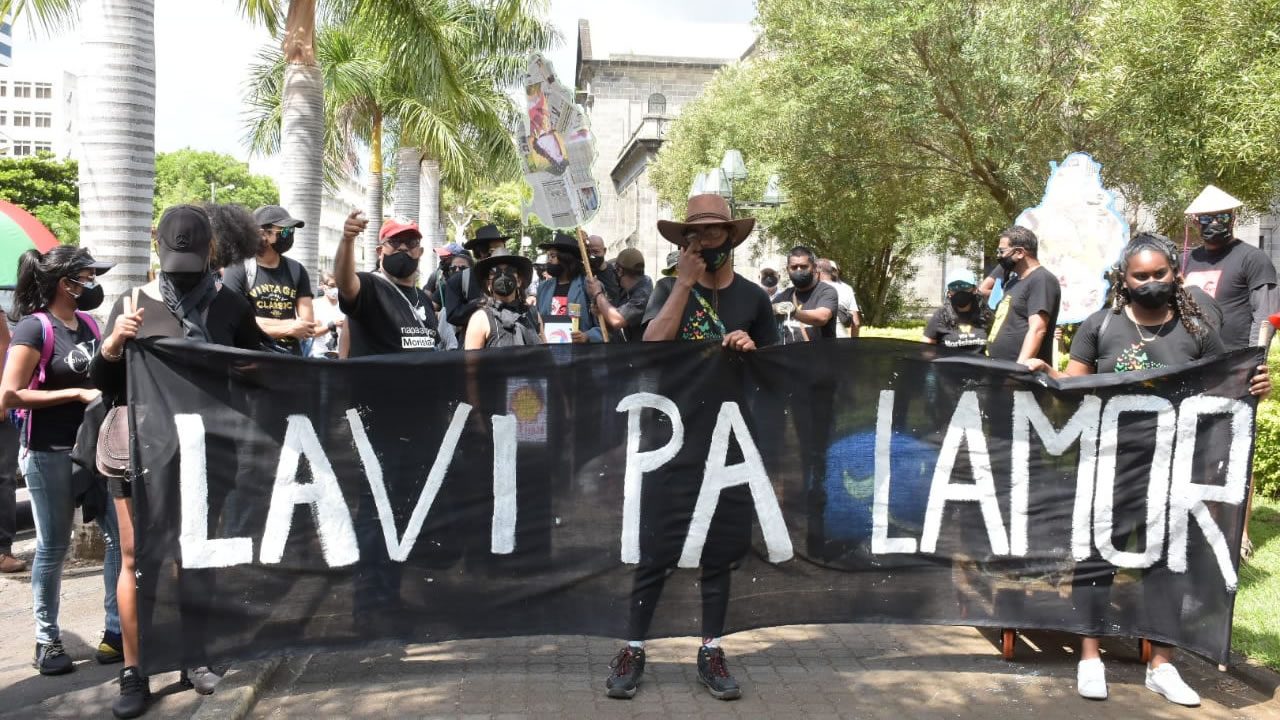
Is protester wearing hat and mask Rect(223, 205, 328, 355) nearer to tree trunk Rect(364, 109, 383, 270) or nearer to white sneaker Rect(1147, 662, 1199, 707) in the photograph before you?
white sneaker Rect(1147, 662, 1199, 707)

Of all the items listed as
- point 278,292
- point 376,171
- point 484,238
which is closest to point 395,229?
point 278,292

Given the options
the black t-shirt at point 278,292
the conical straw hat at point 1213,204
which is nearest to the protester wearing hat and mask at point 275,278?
the black t-shirt at point 278,292

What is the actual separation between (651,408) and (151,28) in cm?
596

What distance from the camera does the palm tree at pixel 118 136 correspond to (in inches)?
321

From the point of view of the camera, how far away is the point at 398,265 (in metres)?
5.87

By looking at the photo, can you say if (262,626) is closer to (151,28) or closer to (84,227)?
(84,227)

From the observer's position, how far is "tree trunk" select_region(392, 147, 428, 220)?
2697cm

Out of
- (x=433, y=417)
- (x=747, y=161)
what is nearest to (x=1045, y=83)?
(x=747, y=161)

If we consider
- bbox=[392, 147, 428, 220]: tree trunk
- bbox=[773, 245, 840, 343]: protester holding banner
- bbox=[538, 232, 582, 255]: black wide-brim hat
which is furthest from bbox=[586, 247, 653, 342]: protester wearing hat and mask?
bbox=[392, 147, 428, 220]: tree trunk

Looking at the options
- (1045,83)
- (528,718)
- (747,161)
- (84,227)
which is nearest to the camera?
(528,718)

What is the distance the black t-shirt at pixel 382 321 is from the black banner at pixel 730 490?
1077 millimetres

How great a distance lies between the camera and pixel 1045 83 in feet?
69.5

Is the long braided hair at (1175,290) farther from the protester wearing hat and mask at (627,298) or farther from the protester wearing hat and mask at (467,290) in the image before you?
the protester wearing hat and mask at (467,290)

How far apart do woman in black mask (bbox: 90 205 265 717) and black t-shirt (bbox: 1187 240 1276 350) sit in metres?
5.85
